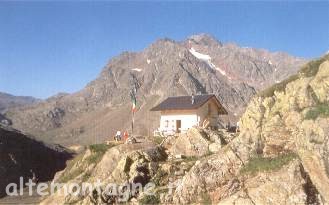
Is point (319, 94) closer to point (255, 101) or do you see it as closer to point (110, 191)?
point (255, 101)

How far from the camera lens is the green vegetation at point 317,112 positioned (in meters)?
28.5

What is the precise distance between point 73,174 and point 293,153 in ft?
67.8

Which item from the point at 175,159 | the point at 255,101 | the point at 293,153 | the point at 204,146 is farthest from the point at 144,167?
the point at 293,153

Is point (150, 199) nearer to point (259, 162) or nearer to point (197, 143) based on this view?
point (259, 162)

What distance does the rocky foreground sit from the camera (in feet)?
86.7

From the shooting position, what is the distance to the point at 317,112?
28.8m

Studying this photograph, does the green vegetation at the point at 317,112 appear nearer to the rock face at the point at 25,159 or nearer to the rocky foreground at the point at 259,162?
the rocky foreground at the point at 259,162

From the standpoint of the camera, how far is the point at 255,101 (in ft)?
109

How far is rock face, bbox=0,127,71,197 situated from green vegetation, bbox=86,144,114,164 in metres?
26.3

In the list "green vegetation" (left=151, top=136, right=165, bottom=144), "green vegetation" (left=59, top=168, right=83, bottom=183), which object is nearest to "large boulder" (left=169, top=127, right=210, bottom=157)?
"green vegetation" (left=151, top=136, right=165, bottom=144)

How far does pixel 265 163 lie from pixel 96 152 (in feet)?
60.2

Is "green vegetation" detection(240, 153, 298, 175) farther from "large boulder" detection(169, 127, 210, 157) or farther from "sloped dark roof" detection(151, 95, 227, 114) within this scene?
"sloped dark roof" detection(151, 95, 227, 114)

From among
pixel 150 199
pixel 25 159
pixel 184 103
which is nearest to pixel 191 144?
pixel 150 199

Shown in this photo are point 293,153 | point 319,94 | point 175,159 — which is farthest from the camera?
point 175,159
